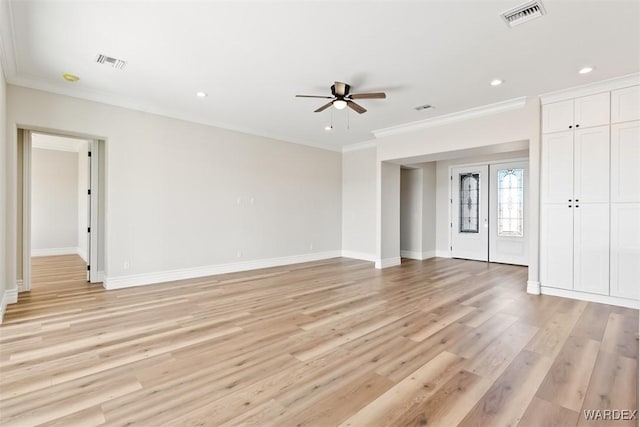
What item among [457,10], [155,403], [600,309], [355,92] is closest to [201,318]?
[155,403]

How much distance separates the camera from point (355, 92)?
4395 mm

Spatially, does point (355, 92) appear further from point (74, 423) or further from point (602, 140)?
point (74, 423)

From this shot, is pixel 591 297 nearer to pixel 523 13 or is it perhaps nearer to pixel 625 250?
pixel 625 250

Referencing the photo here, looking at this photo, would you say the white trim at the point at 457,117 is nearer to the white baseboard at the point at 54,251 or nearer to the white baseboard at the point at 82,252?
the white baseboard at the point at 82,252

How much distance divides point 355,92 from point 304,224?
3731 millimetres

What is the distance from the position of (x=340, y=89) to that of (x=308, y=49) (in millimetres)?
768

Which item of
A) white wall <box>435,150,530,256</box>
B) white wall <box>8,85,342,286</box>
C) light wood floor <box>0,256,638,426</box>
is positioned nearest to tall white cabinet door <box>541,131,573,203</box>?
light wood floor <box>0,256,638,426</box>

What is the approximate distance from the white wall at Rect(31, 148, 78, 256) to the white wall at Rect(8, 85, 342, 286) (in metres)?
5.23

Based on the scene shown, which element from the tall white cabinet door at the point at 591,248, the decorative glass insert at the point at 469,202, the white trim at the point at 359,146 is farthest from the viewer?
the decorative glass insert at the point at 469,202

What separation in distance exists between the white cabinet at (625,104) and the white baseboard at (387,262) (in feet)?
14.1

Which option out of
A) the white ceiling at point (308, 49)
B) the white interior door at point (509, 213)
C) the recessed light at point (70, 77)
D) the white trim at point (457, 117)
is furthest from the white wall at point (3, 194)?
the white interior door at point (509, 213)

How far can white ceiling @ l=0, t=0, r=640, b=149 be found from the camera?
2.63 m

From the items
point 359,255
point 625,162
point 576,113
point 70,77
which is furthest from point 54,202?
point 625,162

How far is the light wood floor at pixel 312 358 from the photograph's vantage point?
1860mm
